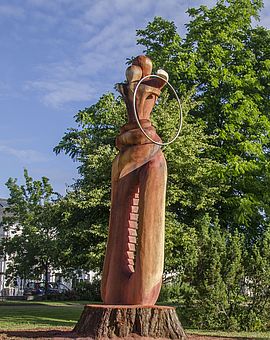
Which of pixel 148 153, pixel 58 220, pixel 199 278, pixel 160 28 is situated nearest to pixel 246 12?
pixel 160 28

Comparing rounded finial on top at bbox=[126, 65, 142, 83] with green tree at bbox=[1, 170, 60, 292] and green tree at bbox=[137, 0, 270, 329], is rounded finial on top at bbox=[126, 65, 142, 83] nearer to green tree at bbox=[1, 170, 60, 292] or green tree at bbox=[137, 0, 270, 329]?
green tree at bbox=[137, 0, 270, 329]

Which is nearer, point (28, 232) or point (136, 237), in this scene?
point (136, 237)

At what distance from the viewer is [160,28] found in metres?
27.1

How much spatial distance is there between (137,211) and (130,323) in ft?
7.20

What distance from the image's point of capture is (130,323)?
8836 millimetres

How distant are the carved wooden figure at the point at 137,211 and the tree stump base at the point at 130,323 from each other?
535 millimetres

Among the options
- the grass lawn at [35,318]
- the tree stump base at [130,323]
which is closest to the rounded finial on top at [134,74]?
the tree stump base at [130,323]

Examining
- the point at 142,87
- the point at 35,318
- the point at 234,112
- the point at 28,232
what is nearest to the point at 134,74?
the point at 142,87

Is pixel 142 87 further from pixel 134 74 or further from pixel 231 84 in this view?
pixel 231 84

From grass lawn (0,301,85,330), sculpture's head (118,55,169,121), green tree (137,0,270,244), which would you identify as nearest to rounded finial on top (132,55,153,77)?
sculpture's head (118,55,169,121)

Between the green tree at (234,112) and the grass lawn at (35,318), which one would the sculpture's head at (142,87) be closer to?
the grass lawn at (35,318)

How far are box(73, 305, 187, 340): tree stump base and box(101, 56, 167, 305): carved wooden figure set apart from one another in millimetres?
535

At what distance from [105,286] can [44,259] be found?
94.1ft

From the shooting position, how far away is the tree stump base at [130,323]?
28.8 ft
